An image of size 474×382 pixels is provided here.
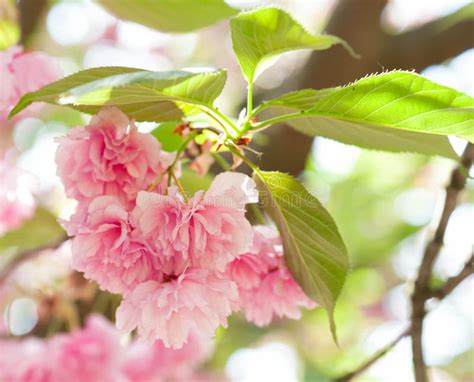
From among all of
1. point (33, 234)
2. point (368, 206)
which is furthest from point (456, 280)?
point (368, 206)

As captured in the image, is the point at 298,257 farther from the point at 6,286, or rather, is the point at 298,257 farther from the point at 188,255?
the point at 6,286

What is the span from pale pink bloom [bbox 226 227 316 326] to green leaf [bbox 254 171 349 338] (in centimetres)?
3

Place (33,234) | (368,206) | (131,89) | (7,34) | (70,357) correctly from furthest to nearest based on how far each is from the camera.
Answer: (368,206), (33,234), (70,357), (7,34), (131,89)

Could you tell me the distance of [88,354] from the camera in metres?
1.40

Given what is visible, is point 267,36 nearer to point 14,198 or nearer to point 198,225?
point 198,225

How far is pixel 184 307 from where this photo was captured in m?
0.67

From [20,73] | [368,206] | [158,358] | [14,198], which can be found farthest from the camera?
[368,206]

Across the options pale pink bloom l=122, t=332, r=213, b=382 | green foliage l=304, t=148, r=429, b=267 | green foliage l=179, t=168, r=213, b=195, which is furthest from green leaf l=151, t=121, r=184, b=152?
green foliage l=304, t=148, r=429, b=267

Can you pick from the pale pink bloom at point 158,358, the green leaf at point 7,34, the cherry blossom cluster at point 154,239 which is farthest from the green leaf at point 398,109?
the pale pink bloom at point 158,358

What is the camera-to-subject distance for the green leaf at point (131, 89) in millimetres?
583

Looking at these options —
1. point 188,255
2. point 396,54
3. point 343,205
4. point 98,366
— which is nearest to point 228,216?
point 188,255

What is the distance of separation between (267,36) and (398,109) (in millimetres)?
147

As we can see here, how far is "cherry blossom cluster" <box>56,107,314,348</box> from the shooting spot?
2.18ft

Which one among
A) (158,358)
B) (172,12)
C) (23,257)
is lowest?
(158,358)
